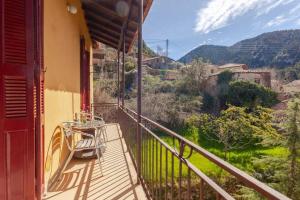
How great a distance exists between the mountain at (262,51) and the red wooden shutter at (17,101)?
111 ft

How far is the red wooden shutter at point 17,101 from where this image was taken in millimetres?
1889

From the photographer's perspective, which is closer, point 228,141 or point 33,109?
point 33,109

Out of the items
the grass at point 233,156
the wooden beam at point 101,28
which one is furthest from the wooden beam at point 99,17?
the grass at point 233,156

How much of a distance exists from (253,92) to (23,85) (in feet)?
56.8

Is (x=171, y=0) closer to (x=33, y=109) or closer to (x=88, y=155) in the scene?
(x=88, y=155)

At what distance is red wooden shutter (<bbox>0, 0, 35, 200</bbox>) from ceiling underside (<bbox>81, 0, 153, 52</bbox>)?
1.52 m

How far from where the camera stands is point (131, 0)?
3.31 meters

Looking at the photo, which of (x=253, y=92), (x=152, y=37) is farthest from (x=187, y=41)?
(x=253, y=92)

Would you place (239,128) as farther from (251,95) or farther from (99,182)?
(99,182)

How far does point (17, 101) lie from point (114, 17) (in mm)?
2940

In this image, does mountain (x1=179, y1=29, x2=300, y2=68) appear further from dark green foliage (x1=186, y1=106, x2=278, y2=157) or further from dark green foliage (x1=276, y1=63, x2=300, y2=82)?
dark green foliage (x1=186, y1=106, x2=278, y2=157)

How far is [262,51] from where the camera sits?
4231cm

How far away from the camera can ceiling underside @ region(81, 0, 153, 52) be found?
371 cm

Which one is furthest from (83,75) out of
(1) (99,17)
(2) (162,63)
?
(2) (162,63)
